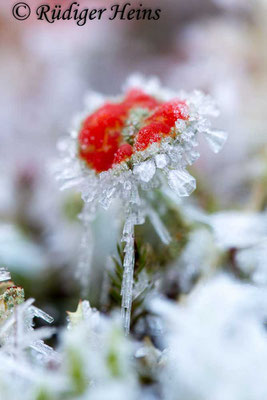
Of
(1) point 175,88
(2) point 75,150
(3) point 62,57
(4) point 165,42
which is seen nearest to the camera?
(2) point 75,150

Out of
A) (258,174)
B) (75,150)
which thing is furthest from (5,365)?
(258,174)

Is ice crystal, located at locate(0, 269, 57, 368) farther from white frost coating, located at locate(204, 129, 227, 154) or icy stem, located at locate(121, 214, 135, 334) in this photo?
white frost coating, located at locate(204, 129, 227, 154)

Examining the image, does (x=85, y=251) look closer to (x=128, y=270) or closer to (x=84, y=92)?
(x=128, y=270)

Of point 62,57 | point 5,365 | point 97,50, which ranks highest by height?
point 97,50

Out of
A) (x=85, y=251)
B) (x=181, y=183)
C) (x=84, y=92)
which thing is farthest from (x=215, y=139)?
(x=84, y=92)

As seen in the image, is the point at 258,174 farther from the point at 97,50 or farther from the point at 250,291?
the point at 97,50

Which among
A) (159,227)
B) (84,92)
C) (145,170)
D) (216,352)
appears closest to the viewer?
(216,352)

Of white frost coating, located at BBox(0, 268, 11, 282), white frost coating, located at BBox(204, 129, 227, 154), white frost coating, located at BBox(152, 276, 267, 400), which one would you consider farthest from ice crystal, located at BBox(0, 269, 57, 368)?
white frost coating, located at BBox(204, 129, 227, 154)
